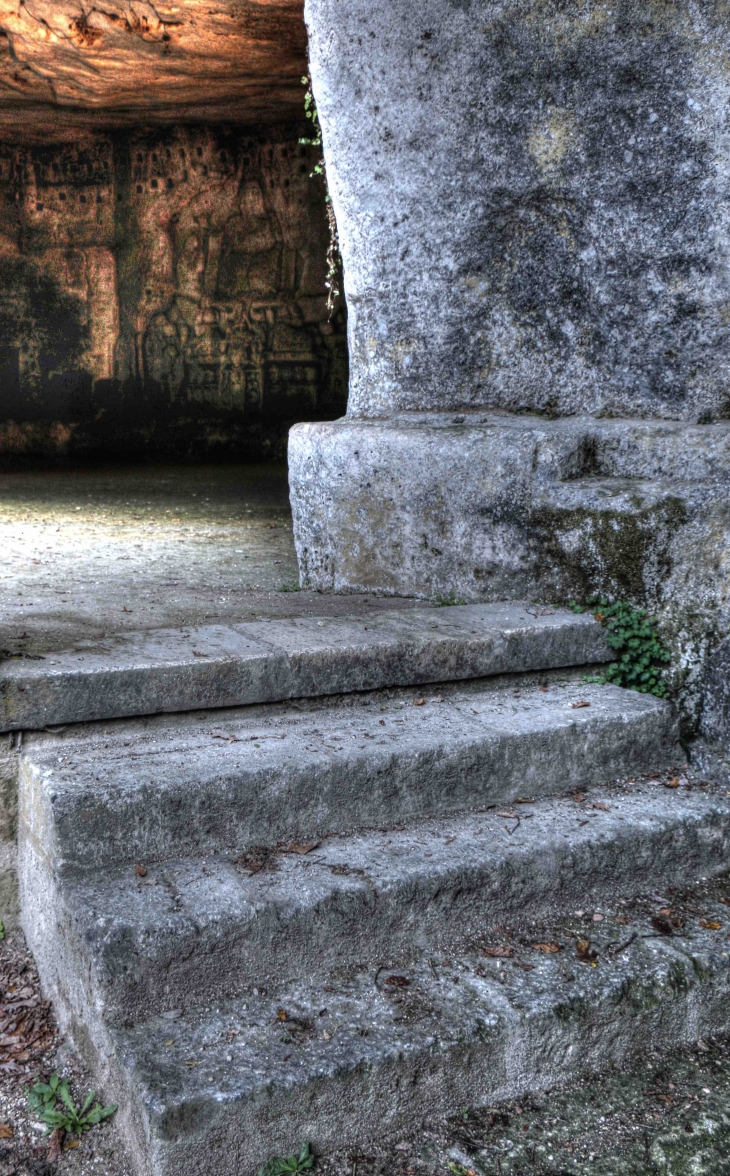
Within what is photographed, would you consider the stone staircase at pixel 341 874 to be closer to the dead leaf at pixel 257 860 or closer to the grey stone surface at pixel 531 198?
the dead leaf at pixel 257 860

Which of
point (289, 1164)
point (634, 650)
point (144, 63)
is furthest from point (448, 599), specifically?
point (144, 63)

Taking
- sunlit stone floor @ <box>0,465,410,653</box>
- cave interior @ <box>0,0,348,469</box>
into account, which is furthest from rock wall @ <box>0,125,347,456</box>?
sunlit stone floor @ <box>0,465,410,653</box>

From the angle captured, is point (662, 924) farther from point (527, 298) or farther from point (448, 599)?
point (527, 298)

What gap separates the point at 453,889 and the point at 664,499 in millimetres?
1388

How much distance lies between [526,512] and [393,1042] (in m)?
1.84

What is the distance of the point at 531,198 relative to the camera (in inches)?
132

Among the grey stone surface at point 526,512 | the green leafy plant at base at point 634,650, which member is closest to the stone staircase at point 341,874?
the green leafy plant at base at point 634,650

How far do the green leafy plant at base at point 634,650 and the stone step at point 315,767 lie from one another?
12 centimetres

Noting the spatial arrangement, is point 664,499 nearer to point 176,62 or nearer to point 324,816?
point 324,816

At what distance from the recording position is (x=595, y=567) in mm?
3188

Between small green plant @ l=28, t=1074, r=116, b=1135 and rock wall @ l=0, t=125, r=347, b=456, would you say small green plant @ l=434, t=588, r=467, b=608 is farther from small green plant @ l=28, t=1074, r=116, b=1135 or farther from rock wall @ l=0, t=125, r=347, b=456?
rock wall @ l=0, t=125, r=347, b=456

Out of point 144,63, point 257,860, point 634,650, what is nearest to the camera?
point 257,860

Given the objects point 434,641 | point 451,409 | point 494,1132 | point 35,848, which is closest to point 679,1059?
point 494,1132

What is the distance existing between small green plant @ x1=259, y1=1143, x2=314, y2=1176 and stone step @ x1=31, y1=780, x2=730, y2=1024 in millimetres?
327
